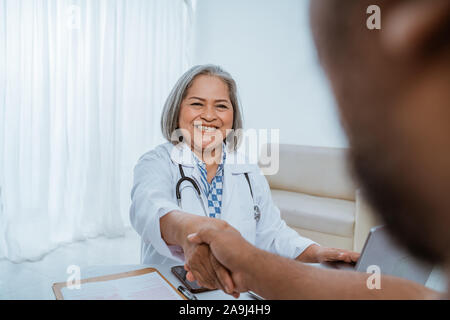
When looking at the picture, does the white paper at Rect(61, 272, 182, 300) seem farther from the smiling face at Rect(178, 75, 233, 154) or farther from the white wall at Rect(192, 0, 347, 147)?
the white wall at Rect(192, 0, 347, 147)

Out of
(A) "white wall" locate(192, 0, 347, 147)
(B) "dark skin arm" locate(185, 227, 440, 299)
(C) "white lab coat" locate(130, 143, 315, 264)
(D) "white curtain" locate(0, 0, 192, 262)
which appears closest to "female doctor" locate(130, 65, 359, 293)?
(C) "white lab coat" locate(130, 143, 315, 264)

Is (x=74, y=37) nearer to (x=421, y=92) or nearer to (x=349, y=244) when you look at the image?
(x=349, y=244)

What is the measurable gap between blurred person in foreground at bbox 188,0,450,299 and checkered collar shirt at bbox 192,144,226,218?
2.96 feet

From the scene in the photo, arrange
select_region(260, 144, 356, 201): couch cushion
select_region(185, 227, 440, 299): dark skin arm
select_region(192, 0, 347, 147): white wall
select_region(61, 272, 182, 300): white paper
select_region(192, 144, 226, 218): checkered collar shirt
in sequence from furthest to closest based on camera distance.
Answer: select_region(192, 0, 347, 147): white wall → select_region(260, 144, 356, 201): couch cushion → select_region(192, 144, 226, 218): checkered collar shirt → select_region(61, 272, 182, 300): white paper → select_region(185, 227, 440, 299): dark skin arm

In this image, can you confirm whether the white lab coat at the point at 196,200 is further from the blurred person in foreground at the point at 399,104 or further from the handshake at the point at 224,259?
the blurred person in foreground at the point at 399,104

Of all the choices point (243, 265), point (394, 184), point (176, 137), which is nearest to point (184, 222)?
point (243, 265)

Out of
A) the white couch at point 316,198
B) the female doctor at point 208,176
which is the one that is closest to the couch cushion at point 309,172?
the white couch at point 316,198

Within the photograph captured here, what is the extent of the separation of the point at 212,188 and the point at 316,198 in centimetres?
142

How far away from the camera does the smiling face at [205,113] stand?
3.59 feet

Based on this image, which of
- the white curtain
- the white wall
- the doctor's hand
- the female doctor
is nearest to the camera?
the doctor's hand

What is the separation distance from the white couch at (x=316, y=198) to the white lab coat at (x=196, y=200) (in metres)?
0.78

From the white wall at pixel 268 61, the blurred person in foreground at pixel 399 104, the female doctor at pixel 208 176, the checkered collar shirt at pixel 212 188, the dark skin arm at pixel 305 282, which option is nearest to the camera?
the blurred person in foreground at pixel 399 104

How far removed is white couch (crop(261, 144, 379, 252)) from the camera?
1973 mm

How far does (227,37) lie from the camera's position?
2.94 metres
